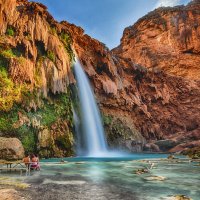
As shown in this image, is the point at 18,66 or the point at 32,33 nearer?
the point at 18,66

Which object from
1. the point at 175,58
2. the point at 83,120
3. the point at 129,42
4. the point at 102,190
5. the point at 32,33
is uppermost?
the point at 129,42

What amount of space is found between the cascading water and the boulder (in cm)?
1927

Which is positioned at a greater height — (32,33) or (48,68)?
(32,33)

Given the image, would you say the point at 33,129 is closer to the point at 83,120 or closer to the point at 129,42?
the point at 83,120

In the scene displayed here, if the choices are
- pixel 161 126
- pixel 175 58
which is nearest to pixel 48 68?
pixel 161 126

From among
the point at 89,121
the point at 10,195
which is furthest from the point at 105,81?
the point at 10,195

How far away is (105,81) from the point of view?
209 feet

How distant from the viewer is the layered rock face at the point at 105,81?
126ft

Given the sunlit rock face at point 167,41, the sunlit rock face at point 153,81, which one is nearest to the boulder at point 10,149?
the sunlit rock face at point 153,81

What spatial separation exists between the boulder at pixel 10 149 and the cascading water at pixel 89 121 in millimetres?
19267

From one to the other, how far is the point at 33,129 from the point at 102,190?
2453cm

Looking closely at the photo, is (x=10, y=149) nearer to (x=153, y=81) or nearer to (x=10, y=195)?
(x=10, y=195)

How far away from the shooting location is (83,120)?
166ft

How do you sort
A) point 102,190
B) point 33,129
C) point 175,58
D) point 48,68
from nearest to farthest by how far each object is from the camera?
point 102,190, point 33,129, point 48,68, point 175,58
